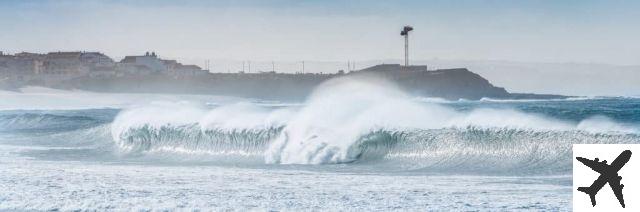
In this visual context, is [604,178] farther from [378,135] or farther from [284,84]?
[284,84]

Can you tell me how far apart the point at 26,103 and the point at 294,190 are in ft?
233

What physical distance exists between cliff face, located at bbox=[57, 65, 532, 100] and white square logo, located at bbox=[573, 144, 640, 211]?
296ft

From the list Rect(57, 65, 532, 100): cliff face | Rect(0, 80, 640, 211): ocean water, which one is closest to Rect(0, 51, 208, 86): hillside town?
Rect(57, 65, 532, 100): cliff face

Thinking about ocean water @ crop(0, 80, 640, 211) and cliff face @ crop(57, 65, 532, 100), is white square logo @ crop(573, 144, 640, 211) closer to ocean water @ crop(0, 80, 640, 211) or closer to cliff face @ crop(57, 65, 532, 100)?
ocean water @ crop(0, 80, 640, 211)

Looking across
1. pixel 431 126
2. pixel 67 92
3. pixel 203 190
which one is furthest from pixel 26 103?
pixel 203 190

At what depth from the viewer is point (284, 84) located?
394 ft

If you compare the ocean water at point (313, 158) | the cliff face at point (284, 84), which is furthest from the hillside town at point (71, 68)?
the ocean water at point (313, 158)

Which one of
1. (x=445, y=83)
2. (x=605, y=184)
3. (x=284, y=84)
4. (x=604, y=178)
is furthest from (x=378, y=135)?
(x=284, y=84)

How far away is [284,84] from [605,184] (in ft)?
358

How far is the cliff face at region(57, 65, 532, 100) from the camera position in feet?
342

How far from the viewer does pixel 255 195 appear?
14.1 meters

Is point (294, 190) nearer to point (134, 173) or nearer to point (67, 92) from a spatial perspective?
point (134, 173)

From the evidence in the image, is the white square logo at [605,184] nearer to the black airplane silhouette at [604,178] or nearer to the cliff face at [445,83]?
the black airplane silhouette at [604,178]

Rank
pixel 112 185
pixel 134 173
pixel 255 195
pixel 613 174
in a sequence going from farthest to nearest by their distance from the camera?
pixel 134 173
pixel 112 185
pixel 255 195
pixel 613 174
